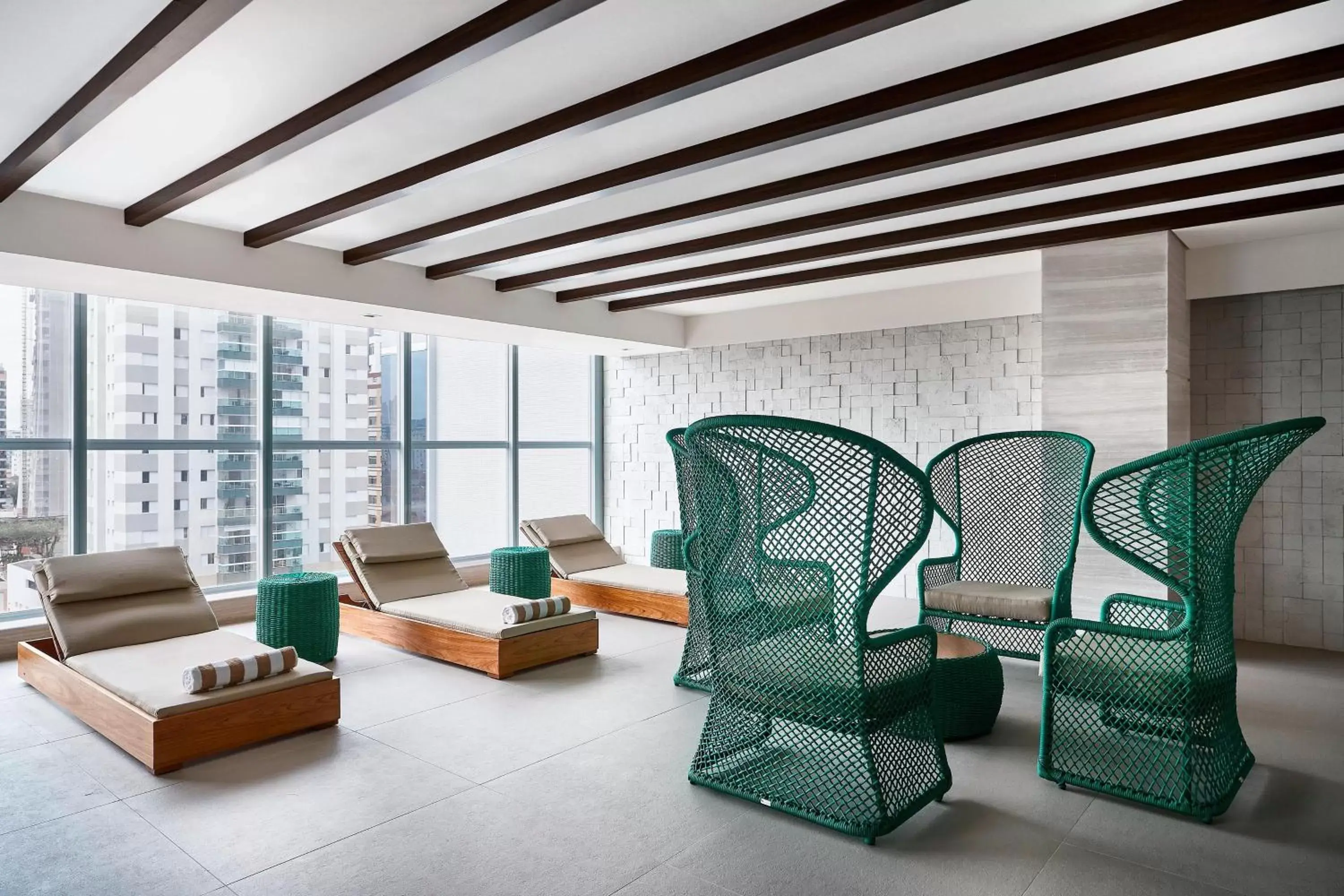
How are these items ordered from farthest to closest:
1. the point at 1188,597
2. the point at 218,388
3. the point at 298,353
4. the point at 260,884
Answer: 1. the point at 298,353
2. the point at 218,388
3. the point at 1188,597
4. the point at 260,884

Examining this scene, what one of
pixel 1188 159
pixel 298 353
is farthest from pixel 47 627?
pixel 1188 159

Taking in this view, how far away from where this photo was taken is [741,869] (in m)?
2.55

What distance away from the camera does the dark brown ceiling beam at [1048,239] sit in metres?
4.52

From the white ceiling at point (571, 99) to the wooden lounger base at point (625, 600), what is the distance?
2736mm

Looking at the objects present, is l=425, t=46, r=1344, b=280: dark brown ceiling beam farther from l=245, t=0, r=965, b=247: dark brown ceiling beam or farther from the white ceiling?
l=245, t=0, r=965, b=247: dark brown ceiling beam

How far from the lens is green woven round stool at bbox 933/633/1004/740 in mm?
3580

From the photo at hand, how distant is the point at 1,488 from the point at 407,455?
2.95 meters

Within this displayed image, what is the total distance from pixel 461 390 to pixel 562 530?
6.66 feet

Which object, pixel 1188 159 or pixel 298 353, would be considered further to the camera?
pixel 298 353

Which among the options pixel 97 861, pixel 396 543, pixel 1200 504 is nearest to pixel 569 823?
pixel 97 861

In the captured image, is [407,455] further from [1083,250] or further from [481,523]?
[1083,250]

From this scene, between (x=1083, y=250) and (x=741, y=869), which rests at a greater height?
(x=1083, y=250)

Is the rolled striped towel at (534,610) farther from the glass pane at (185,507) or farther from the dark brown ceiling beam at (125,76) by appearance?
the dark brown ceiling beam at (125,76)

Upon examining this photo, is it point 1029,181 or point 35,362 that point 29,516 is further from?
point 1029,181
